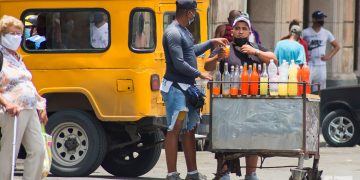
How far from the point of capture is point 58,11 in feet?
50.7

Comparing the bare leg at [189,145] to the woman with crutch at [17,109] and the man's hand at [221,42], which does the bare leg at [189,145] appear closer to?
the man's hand at [221,42]

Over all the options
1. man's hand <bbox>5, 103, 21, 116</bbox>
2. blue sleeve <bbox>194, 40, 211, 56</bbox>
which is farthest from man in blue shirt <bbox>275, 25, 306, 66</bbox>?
man's hand <bbox>5, 103, 21, 116</bbox>

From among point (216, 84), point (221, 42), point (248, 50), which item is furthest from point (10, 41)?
point (248, 50)

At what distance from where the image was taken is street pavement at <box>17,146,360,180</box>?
15969mm

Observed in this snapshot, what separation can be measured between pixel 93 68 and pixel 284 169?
11.1 feet

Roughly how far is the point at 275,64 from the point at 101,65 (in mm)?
2585

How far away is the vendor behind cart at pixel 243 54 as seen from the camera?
13.4m

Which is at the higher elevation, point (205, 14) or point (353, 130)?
point (205, 14)

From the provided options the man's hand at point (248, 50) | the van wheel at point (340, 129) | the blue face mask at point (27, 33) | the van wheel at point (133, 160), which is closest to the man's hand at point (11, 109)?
the man's hand at point (248, 50)

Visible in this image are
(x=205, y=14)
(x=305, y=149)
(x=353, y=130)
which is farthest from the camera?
(x=353, y=130)

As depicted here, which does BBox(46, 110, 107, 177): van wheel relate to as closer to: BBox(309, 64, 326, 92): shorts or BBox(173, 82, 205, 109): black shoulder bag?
BBox(173, 82, 205, 109): black shoulder bag

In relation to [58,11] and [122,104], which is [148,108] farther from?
[58,11]

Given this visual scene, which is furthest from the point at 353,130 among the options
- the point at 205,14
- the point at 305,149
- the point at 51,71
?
the point at 305,149

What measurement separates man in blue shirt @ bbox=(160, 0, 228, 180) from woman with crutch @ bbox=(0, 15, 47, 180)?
7.07 feet
